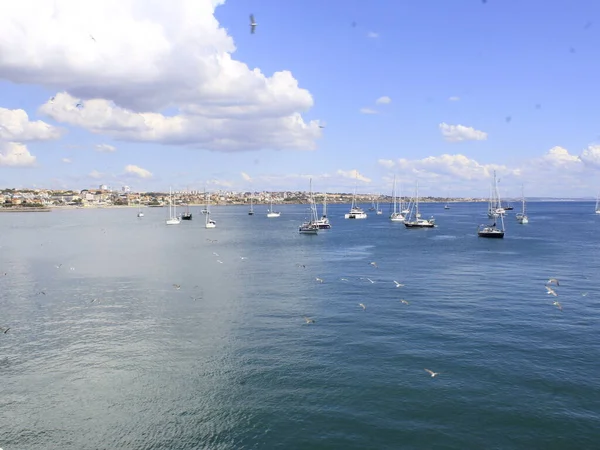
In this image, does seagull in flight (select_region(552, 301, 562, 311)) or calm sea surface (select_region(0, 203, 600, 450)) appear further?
seagull in flight (select_region(552, 301, 562, 311))

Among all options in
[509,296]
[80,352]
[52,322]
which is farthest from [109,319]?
[509,296]

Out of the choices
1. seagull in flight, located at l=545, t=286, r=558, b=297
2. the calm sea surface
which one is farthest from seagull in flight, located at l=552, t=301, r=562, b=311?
seagull in flight, located at l=545, t=286, r=558, b=297

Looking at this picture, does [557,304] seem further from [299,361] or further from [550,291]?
[299,361]

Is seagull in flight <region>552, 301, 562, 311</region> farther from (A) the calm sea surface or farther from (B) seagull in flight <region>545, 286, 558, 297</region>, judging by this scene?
(B) seagull in flight <region>545, 286, 558, 297</region>

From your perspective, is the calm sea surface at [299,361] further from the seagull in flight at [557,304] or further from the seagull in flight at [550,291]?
the seagull in flight at [550,291]

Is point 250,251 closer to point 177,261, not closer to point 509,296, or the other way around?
point 177,261

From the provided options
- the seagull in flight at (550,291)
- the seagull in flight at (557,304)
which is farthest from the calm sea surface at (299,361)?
the seagull in flight at (550,291)

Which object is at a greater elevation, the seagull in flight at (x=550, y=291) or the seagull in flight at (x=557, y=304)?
the seagull in flight at (x=550, y=291)

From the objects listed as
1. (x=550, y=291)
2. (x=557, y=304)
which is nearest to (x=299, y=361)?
(x=557, y=304)

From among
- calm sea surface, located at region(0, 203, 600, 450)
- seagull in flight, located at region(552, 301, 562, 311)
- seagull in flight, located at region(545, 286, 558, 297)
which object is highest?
seagull in flight, located at region(545, 286, 558, 297)
